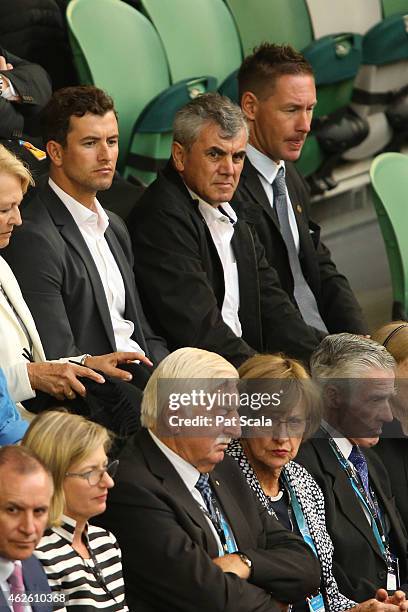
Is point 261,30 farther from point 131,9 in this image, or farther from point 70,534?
point 70,534

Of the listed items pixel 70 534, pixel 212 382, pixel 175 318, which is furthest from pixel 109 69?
pixel 70 534

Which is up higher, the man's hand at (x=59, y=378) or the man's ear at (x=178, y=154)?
the man's ear at (x=178, y=154)

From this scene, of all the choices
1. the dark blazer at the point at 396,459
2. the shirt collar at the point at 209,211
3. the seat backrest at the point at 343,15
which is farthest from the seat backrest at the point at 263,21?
the dark blazer at the point at 396,459

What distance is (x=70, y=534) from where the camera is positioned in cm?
284

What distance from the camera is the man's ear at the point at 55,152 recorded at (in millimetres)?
3889

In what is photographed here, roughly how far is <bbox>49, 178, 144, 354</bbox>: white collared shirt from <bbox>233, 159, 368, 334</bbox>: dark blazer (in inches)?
27.7

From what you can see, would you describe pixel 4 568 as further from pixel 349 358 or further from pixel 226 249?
pixel 226 249

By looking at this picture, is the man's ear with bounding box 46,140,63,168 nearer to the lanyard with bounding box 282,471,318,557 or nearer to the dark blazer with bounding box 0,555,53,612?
the lanyard with bounding box 282,471,318,557

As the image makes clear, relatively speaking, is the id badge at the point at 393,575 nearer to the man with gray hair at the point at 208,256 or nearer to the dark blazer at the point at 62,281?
the man with gray hair at the point at 208,256

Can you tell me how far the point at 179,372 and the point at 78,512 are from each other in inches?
17.4

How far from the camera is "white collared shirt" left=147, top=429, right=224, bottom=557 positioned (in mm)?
3127

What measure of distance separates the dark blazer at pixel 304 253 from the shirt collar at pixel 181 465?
151 centimetres

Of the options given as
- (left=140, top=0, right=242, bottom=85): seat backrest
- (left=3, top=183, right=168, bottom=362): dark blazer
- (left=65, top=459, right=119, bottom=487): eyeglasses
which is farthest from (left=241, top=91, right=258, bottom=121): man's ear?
(left=65, top=459, right=119, bottom=487): eyeglasses

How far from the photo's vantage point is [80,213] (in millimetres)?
→ 3859
